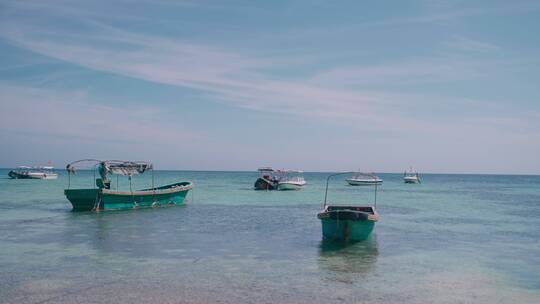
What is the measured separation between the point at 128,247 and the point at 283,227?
31.2 feet

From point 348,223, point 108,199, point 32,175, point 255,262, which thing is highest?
point 348,223

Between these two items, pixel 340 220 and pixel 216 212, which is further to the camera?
pixel 216 212

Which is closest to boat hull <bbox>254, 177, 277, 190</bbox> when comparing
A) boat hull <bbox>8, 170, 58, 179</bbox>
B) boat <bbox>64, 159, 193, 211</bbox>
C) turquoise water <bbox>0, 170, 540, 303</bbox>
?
boat <bbox>64, 159, 193, 211</bbox>

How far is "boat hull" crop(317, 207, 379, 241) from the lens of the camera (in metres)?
19.3

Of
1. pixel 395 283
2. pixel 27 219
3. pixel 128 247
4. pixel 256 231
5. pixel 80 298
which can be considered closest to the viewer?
pixel 80 298

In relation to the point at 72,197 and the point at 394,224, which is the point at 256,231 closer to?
the point at 394,224

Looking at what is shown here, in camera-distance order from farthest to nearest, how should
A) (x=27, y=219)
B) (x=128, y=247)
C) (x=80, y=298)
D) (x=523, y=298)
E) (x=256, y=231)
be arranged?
(x=27, y=219)
(x=256, y=231)
(x=128, y=247)
(x=523, y=298)
(x=80, y=298)

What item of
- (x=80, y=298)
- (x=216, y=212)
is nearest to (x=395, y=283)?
(x=80, y=298)

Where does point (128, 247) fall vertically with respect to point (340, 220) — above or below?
below

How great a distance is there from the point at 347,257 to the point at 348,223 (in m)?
2.51

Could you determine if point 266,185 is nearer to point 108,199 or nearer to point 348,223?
point 108,199

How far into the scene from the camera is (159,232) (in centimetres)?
2295

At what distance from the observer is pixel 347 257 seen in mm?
17094

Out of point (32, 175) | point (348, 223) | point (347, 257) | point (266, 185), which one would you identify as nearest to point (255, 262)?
point (347, 257)
